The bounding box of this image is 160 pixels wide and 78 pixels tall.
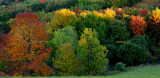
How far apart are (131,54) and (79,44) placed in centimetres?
1352

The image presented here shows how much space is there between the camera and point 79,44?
41312mm

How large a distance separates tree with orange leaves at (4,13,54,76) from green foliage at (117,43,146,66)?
2031cm

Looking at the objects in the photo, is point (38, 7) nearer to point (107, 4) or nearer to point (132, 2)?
point (107, 4)

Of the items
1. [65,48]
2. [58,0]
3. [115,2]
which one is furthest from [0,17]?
[65,48]

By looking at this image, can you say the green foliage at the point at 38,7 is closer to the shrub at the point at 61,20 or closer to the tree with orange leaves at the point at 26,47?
the shrub at the point at 61,20

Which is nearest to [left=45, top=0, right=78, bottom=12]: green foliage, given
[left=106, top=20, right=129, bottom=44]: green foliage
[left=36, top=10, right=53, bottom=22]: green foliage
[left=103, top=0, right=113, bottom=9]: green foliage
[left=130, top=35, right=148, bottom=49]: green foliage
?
[left=36, top=10, right=53, bottom=22]: green foliage

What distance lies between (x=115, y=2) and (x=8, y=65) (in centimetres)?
7228

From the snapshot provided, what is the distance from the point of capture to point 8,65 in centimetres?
3512

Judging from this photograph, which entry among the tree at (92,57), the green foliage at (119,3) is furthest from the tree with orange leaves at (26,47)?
the green foliage at (119,3)

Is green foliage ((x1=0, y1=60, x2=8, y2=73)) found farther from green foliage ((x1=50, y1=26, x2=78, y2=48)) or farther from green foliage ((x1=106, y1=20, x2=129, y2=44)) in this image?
green foliage ((x1=106, y1=20, x2=129, y2=44))

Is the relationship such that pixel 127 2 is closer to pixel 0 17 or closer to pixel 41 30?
pixel 0 17

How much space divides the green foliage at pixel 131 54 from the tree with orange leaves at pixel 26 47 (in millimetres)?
20312

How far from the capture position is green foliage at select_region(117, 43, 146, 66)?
4758cm

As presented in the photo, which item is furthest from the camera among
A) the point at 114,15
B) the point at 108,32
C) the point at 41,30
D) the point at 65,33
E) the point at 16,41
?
the point at 114,15
